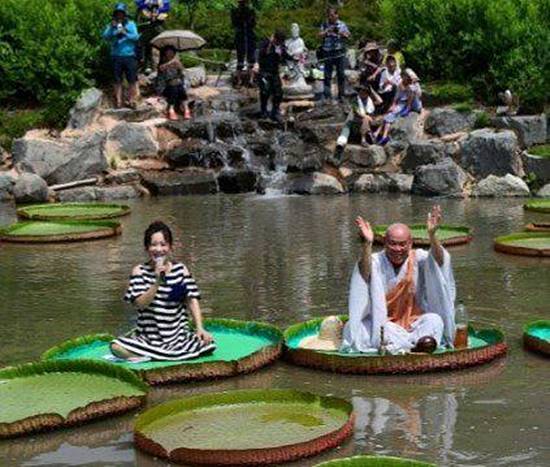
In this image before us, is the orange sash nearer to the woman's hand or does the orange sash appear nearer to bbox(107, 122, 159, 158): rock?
the woman's hand

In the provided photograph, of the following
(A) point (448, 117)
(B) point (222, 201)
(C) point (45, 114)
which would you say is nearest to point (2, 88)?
(C) point (45, 114)

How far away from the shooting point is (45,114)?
26.5 metres

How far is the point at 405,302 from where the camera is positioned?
9.98m

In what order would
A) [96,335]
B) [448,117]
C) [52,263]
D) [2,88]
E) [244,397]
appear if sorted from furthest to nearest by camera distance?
[2,88], [448,117], [52,263], [96,335], [244,397]

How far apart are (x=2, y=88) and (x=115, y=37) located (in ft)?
11.6

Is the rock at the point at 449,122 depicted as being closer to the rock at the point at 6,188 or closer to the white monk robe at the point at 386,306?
the rock at the point at 6,188

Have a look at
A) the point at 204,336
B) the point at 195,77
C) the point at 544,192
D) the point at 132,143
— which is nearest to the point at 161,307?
the point at 204,336

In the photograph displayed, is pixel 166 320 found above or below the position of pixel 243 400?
above

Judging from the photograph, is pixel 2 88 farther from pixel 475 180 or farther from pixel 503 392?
pixel 503 392

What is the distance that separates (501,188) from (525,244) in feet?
21.9

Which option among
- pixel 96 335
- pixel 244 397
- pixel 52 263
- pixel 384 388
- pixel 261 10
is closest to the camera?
pixel 244 397

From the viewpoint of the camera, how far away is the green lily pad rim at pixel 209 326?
1015 centimetres

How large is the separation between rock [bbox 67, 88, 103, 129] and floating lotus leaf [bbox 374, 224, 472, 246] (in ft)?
34.6

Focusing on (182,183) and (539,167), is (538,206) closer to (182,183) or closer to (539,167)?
(539,167)
